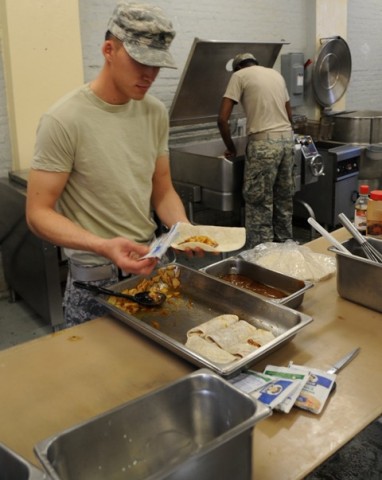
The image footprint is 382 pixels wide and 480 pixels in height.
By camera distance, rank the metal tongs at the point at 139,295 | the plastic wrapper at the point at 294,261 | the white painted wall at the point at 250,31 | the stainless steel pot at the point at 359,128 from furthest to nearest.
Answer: the stainless steel pot at the point at 359,128 → the white painted wall at the point at 250,31 → the plastic wrapper at the point at 294,261 → the metal tongs at the point at 139,295

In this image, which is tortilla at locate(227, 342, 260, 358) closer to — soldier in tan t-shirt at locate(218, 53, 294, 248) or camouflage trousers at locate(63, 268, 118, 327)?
camouflage trousers at locate(63, 268, 118, 327)

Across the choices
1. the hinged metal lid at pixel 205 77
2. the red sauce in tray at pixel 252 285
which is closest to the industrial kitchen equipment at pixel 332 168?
the hinged metal lid at pixel 205 77

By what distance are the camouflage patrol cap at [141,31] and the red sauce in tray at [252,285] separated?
0.71 meters

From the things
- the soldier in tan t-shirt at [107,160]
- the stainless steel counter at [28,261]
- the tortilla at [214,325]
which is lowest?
the stainless steel counter at [28,261]

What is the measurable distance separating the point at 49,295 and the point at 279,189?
204cm

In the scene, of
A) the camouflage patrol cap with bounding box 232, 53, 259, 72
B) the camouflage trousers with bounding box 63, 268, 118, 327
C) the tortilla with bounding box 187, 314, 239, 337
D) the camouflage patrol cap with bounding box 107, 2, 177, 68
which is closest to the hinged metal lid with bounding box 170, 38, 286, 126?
the camouflage patrol cap with bounding box 232, 53, 259, 72

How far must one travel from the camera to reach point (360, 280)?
5.04 feet

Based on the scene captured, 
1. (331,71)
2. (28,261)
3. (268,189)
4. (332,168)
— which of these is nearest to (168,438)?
(28,261)

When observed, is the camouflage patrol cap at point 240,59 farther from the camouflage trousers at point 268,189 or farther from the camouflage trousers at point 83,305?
the camouflage trousers at point 83,305

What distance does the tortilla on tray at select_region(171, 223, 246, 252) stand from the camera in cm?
161

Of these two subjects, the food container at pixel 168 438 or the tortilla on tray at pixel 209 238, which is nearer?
the food container at pixel 168 438

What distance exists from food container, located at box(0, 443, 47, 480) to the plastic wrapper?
1120 mm

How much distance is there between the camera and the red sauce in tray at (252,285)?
160 cm

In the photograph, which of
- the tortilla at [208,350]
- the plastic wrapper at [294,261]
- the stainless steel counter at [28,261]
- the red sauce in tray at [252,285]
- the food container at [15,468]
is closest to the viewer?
the food container at [15,468]
